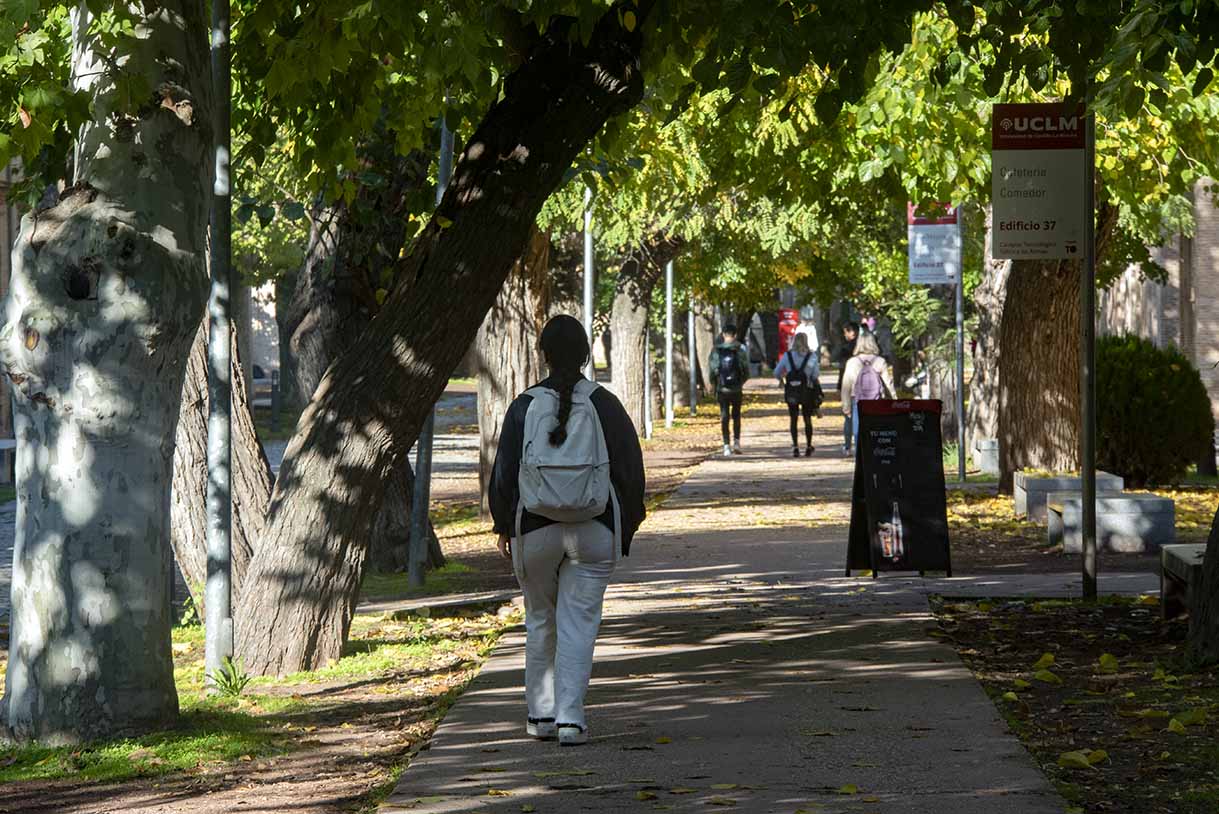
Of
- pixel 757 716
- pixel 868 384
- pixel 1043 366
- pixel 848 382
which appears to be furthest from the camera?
pixel 848 382

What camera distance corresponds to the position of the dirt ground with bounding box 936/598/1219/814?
675 cm

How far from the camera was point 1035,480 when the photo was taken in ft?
57.1

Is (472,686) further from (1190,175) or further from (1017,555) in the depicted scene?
(1190,175)

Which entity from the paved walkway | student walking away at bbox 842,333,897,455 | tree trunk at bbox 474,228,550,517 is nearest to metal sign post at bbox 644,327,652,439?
student walking away at bbox 842,333,897,455

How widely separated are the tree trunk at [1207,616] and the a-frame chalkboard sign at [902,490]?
12.3ft

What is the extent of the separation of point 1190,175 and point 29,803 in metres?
14.2

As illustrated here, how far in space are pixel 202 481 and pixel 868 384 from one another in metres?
14.6

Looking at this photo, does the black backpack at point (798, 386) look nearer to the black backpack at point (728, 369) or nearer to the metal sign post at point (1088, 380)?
the black backpack at point (728, 369)

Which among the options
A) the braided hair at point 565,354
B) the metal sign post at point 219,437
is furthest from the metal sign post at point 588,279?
the braided hair at point 565,354

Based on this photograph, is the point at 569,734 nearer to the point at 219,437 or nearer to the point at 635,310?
the point at 219,437

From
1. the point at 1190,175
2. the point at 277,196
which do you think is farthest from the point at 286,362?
the point at 277,196

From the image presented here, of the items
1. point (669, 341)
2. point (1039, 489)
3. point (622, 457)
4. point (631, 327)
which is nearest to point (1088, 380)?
point (622, 457)

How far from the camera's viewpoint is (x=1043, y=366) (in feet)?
64.0

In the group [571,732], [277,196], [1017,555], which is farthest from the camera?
[1017,555]
